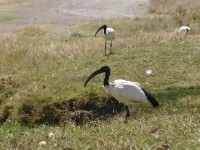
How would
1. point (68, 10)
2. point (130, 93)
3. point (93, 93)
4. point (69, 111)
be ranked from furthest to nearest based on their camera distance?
1. point (68, 10)
2. point (93, 93)
3. point (69, 111)
4. point (130, 93)

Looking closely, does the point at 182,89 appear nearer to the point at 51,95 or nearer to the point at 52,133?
the point at 51,95

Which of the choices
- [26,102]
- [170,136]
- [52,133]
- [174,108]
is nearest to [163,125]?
[170,136]

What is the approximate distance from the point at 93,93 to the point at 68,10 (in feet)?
113

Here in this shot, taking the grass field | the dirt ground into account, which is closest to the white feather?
the grass field

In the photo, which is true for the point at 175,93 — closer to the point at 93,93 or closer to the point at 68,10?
the point at 93,93

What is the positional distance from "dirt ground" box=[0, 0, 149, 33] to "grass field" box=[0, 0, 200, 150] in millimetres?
17028

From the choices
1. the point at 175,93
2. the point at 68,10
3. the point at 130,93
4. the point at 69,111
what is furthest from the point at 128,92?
the point at 68,10

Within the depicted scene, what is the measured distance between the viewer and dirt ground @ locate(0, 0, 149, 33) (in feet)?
119

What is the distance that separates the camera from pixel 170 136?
565cm

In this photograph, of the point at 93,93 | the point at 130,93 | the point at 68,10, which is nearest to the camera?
the point at 130,93

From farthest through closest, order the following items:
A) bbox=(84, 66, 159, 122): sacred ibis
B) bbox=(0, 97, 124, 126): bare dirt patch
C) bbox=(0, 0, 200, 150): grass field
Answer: bbox=(0, 97, 124, 126): bare dirt patch, bbox=(84, 66, 159, 122): sacred ibis, bbox=(0, 0, 200, 150): grass field

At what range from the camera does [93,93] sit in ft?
35.1

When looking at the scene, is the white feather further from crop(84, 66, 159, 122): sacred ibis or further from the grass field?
the grass field

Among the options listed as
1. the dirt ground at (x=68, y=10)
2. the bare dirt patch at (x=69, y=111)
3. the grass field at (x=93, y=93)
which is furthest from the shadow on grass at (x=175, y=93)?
the dirt ground at (x=68, y=10)
